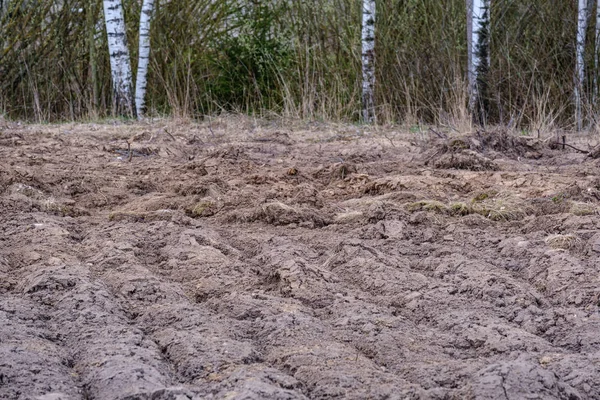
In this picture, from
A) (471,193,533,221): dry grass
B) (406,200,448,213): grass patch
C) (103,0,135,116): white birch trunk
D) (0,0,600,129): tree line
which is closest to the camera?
(471,193,533,221): dry grass

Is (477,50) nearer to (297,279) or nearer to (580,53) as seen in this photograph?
(580,53)

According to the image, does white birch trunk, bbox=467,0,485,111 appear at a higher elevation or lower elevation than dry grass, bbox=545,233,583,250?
higher

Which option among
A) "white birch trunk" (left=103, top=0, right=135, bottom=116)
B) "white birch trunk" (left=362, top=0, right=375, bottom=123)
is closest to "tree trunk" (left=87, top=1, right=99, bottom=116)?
"white birch trunk" (left=103, top=0, right=135, bottom=116)

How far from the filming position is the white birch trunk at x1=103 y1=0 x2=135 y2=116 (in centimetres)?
1025

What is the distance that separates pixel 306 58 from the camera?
34.6ft

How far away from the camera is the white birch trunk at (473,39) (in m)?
9.57

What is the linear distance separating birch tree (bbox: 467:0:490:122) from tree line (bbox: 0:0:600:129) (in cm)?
2

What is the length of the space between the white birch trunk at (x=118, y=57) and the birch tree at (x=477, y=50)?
440cm

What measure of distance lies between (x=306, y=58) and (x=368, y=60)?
0.84m

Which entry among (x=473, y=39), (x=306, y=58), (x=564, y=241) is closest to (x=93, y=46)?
(x=306, y=58)

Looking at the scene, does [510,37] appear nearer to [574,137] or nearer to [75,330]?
[574,137]

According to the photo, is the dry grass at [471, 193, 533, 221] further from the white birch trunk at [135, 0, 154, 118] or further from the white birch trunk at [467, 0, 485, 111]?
the white birch trunk at [135, 0, 154, 118]

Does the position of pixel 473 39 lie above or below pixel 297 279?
above

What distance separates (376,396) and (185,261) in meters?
1.69
